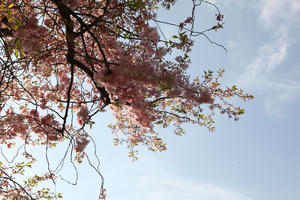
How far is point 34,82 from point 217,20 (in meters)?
5.26

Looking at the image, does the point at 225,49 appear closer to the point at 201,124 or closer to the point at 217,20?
the point at 217,20

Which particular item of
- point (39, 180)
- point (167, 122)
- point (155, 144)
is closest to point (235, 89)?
point (167, 122)

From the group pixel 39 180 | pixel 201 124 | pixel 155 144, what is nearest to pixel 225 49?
pixel 201 124

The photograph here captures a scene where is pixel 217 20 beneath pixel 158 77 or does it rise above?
above

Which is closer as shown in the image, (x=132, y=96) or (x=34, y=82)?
(x=132, y=96)

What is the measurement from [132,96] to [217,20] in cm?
205

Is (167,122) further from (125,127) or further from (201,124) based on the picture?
(125,127)

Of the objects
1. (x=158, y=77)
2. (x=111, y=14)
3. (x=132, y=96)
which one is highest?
(x=111, y=14)

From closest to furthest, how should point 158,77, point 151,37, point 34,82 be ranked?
point 158,77 < point 151,37 < point 34,82

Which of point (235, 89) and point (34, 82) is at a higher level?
point (34, 82)

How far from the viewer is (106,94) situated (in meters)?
5.16

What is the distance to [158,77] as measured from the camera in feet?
10.8

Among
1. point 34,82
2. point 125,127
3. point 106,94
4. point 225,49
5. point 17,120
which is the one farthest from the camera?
point 125,127

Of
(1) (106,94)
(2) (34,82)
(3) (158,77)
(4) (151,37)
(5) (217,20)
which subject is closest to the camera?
(3) (158,77)
